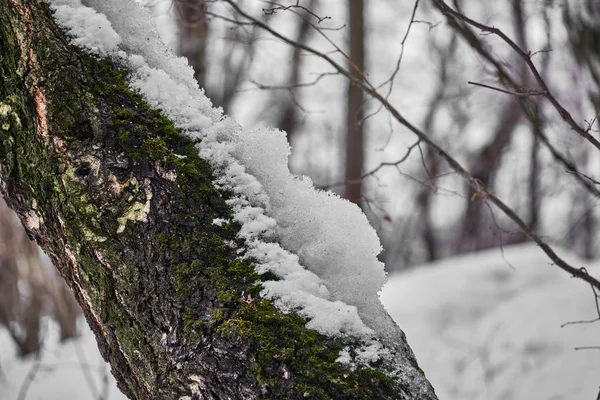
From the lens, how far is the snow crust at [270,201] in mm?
1057

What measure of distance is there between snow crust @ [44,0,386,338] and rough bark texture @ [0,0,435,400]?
4 cm

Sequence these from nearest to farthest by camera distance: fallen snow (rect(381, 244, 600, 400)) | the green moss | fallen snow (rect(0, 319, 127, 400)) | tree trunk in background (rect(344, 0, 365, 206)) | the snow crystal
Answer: the green moss → the snow crystal → fallen snow (rect(381, 244, 600, 400)) → fallen snow (rect(0, 319, 127, 400)) → tree trunk in background (rect(344, 0, 365, 206))

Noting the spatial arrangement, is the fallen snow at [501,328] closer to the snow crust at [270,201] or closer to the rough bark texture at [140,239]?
the snow crust at [270,201]

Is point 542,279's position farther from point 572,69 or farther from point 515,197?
point 515,197

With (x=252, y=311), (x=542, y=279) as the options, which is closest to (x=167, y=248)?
(x=252, y=311)

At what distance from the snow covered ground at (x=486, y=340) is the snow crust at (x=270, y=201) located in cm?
282

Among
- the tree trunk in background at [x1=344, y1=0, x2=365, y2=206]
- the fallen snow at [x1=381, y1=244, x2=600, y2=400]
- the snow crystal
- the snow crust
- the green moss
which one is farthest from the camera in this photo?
the tree trunk in background at [x1=344, y1=0, x2=365, y2=206]

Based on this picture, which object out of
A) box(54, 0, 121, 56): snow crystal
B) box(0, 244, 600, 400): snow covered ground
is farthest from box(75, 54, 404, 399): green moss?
box(0, 244, 600, 400): snow covered ground

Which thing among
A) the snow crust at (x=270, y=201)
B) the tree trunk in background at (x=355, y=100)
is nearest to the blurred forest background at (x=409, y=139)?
the tree trunk in background at (x=355, y=100)

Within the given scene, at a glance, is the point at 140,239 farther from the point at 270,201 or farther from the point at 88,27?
the point at 88,27

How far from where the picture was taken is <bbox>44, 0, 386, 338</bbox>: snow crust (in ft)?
3.47

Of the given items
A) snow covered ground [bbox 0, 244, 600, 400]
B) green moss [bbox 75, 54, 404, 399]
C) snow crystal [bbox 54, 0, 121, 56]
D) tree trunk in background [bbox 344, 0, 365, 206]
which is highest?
tree trunk in background [bbox 344, 0, 365, 206]

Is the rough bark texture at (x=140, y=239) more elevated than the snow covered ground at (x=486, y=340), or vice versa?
the snow covered ground at (x=486, y=340)

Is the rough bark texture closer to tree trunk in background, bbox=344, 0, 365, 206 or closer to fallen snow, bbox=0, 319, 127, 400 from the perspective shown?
fallen snow, bbox=0, 319, 127, 400
